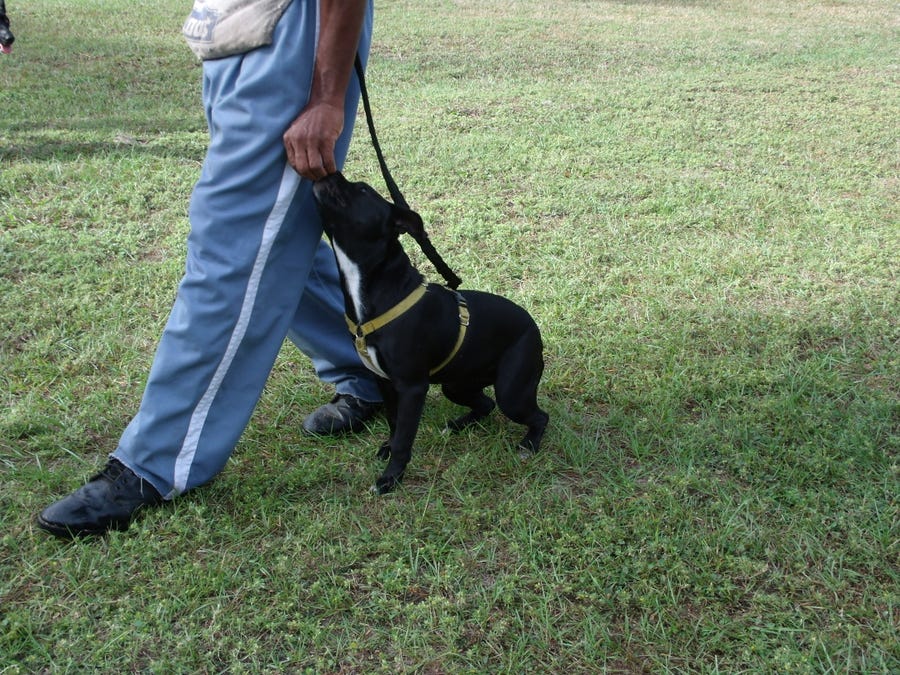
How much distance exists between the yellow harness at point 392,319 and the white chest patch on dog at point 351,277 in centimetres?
5

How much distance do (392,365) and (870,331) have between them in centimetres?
245

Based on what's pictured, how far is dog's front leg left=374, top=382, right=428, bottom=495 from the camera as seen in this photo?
2.64m

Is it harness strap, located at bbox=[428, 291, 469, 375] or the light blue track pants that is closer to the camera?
the light blue track pants

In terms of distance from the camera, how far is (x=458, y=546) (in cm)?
253

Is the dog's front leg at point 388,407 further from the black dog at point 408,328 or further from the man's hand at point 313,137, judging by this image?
the man's hand at point 313,137

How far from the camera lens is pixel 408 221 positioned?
2545mm

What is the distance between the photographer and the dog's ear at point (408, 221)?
8.32 ft

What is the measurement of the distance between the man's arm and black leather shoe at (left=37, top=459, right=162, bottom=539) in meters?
1.09

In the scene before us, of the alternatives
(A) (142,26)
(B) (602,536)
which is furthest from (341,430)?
(A) (142,26)

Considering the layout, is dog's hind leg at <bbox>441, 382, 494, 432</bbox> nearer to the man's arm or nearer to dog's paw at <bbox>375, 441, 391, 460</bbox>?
dog's paw at <bbox>375, 441, 391, 460</bbox>

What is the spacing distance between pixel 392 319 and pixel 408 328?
0.20ft

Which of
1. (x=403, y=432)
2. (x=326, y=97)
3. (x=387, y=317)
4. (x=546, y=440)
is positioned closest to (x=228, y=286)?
(x=387, y=317)

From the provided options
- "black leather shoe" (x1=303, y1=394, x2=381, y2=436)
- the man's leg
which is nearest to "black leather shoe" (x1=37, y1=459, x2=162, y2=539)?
the man's leg

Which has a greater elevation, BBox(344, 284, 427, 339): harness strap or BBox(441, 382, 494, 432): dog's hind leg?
BBox(344, 284, 427, 339): harness strap
